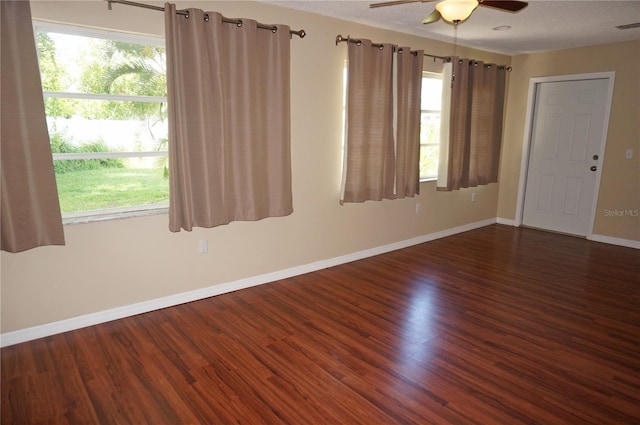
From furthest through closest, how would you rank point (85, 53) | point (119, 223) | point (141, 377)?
point (119, 223), point (85, 53), point (141, 377)

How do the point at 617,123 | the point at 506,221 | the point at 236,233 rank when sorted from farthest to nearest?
the point at 506,221 → the point at 617,123 → the point at 236,233

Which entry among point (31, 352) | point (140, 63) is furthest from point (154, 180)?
point (31, 352)

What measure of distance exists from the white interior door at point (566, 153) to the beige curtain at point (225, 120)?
411cm

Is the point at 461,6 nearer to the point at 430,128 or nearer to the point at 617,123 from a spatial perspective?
the point at 430,128

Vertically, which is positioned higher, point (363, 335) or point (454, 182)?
point (454, 182)

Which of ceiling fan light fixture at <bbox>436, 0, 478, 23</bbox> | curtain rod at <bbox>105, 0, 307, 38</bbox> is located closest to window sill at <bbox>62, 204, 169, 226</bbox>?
curtain rod at <bbox>105, 0, 307, 38</bbox>

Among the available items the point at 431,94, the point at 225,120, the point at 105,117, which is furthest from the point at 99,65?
the point at 431,94

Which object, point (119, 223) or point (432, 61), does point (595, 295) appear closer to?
point (432, 61)

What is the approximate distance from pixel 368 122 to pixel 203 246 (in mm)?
2044

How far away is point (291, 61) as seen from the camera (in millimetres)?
3590

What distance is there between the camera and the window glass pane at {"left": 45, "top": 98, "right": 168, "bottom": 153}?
2.72 meters

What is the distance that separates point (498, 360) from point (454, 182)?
9.82 feet

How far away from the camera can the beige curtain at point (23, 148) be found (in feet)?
7.54

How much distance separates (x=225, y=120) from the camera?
124 inches
